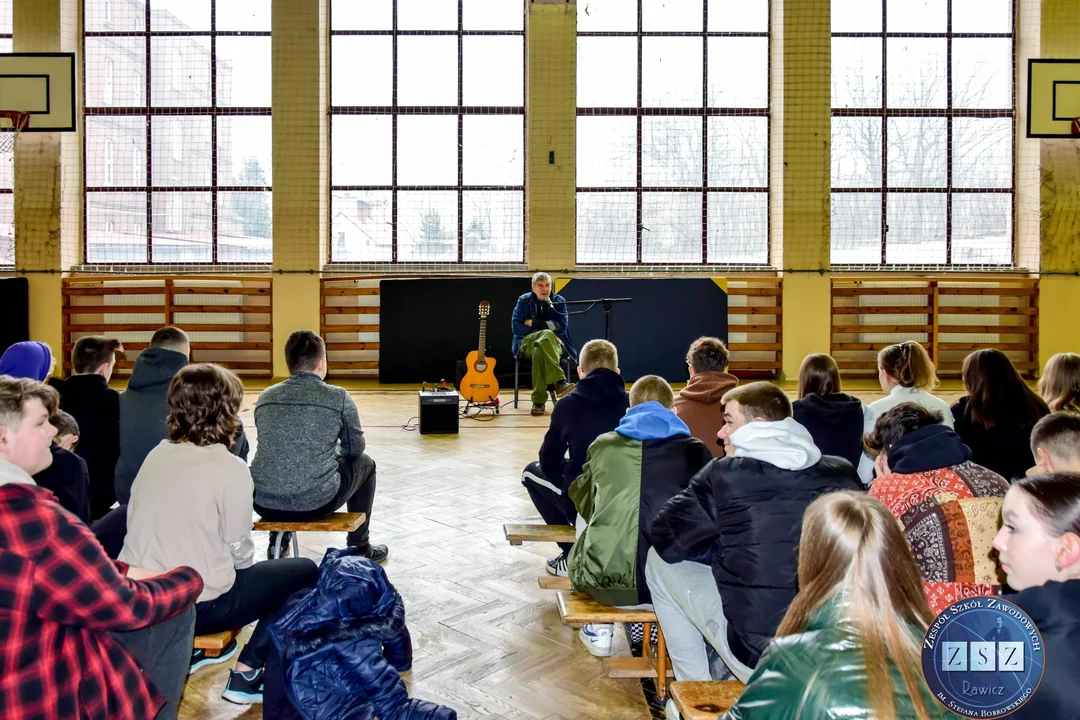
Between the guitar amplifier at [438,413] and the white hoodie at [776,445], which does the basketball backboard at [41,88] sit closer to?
the guitar amplifier at [438,413]

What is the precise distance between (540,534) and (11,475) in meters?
2.45

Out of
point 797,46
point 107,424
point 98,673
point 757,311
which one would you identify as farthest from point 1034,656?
point 797,46

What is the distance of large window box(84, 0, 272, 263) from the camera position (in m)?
13.0

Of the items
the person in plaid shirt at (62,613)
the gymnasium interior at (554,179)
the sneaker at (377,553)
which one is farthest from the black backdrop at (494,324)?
the person in plaid shirt at (62,613)

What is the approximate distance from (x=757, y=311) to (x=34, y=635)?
38.4 feet

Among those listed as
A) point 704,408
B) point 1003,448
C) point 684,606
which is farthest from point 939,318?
point 684,606

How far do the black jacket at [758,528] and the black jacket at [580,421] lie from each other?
1512mm

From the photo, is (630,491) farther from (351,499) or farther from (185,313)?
(185,313)

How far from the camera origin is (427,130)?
13.2m

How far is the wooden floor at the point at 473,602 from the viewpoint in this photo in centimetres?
314

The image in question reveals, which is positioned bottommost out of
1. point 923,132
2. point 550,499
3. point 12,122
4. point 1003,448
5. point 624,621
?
point 624,621

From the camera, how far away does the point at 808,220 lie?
41.8 ft

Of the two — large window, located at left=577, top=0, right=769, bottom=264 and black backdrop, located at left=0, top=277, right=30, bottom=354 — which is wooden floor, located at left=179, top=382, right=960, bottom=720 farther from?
black backdrop, located at left=0, top=277, right=30, bottom=354

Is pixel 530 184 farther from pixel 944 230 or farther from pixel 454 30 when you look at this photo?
pixel 944 230
